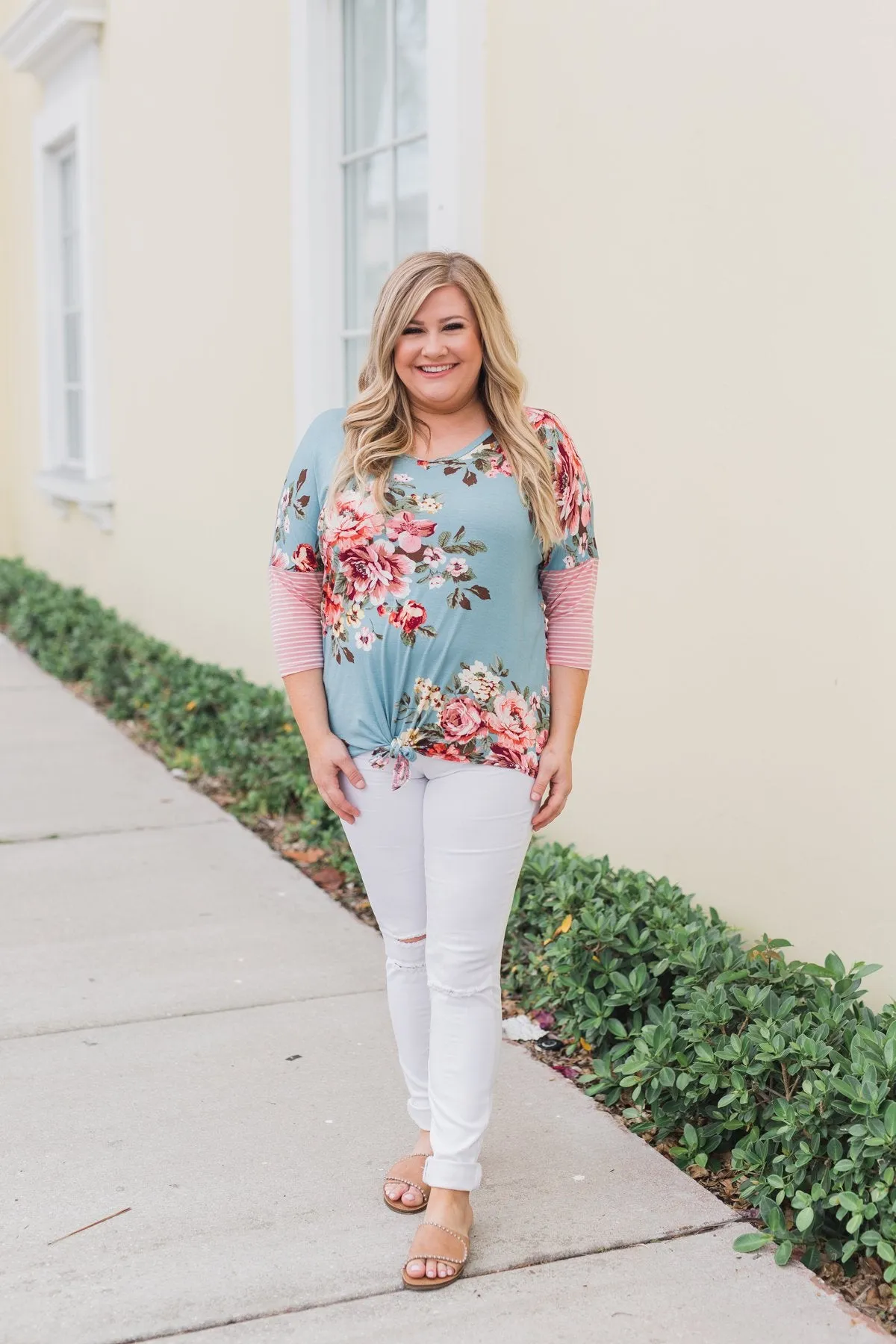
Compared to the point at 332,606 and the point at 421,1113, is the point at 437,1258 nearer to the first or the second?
the point at 421,1113

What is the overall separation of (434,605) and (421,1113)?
0.99 meters

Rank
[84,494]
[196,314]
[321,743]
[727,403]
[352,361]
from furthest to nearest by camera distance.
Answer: [84,494] → [196,314] → [352,361] → [727,403] → [321,743]

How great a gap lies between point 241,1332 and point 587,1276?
60 centimetres

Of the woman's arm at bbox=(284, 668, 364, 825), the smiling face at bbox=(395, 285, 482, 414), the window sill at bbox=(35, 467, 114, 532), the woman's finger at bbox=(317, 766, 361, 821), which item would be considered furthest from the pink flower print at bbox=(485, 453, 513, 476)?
the window sill at bbox=(35, 467, 114, 532)

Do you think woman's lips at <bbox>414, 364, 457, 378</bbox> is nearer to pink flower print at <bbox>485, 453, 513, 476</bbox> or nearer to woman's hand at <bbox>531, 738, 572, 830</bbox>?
pink flower print at <bbox>485, 453, 513, 476</bbox>

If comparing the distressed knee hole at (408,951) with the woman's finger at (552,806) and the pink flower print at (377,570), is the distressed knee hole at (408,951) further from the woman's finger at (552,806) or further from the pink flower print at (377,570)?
the pink flower print at (377,570)

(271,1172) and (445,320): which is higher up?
(445,320)

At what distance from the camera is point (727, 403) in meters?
3.69

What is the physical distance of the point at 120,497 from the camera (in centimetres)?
873

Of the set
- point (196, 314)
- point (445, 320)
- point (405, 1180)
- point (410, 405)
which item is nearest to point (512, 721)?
point (410, 405)

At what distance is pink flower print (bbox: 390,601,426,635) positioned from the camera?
2.62 m

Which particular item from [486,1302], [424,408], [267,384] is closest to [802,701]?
[424,408]

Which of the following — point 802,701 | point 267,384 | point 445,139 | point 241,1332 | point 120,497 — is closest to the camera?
point 241,1332

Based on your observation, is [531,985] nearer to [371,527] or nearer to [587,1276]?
[587,1276]
